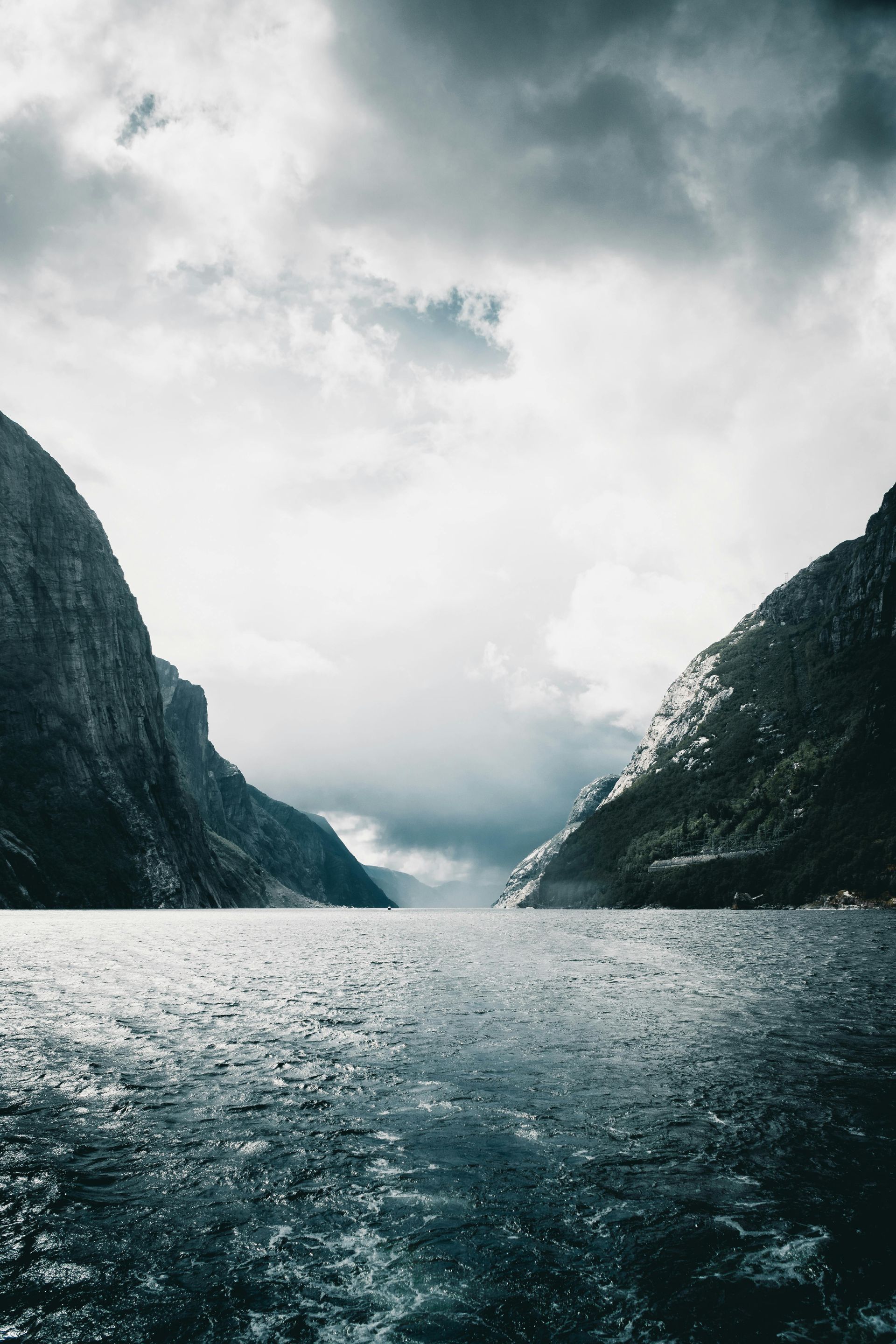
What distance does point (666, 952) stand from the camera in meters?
76.2

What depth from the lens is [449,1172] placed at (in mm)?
16391

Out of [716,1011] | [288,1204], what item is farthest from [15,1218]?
[716,1011]

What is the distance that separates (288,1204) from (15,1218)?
5397mm

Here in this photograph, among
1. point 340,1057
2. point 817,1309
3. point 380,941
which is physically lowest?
point 380,941

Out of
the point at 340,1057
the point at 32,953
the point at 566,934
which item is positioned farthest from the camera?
the point at 566,934

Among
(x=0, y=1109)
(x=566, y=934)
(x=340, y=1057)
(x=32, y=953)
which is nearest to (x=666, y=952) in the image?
(x=566, y=934)

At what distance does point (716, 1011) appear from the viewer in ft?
120

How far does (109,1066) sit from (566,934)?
9874 centimetres

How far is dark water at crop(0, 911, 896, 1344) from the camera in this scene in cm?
1105

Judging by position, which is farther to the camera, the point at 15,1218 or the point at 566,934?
the point at 566,934

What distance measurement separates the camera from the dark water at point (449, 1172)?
11.1m

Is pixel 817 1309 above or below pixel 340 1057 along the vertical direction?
above

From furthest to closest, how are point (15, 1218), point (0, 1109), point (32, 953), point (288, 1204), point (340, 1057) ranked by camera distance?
point (32, 953), point (340, 1057), point (0, 1109), point (288, 1204), point (15, 1218)

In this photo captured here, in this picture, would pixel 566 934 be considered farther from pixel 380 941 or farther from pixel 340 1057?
pixel 340 1057
